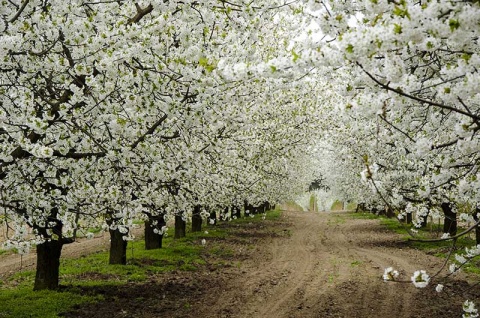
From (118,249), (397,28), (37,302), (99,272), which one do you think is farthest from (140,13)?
(118,249)

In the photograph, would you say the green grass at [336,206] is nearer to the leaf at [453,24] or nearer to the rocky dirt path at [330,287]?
the rocky dirt path at [330,287]

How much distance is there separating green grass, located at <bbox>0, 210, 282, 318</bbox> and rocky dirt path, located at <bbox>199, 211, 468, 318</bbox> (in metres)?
2.45

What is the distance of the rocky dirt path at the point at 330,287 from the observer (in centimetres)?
1340

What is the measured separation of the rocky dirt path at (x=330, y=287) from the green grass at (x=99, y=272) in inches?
96.5

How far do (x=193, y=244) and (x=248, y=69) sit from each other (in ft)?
69.6

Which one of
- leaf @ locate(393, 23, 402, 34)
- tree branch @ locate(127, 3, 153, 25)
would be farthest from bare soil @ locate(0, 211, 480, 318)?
tree branch @ locate(127, 3, 153, 25)

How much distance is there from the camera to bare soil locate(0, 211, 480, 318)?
43.6 ft

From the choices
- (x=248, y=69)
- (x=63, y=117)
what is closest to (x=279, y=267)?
A: (x=63, y=117)

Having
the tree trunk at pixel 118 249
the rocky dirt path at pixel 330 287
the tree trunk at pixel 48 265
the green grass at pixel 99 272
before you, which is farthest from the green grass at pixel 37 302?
the tree trunk at pixel 118 249

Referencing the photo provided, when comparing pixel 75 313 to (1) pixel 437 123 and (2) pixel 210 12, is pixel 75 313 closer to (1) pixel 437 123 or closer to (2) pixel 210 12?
(2) pixel 210 12

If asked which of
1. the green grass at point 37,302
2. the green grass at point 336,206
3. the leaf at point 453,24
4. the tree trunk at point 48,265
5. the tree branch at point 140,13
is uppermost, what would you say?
the tree branch at point 140,13

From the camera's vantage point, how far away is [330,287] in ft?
53.5

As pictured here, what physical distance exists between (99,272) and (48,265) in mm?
4057

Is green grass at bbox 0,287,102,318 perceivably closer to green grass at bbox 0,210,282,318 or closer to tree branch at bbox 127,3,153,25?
green grass at bbox 0,210,282,318
